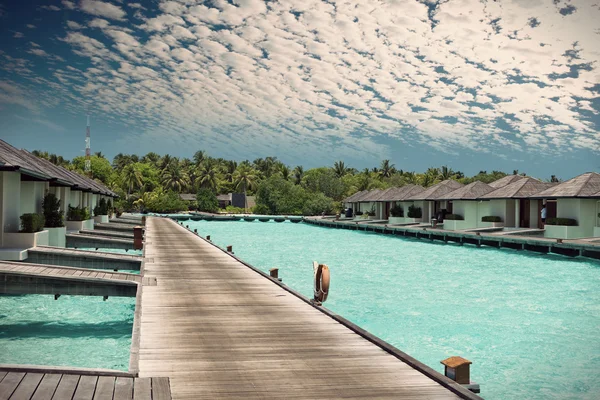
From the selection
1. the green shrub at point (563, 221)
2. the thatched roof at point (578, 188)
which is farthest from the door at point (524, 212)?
the green shrub at point (563, 221)

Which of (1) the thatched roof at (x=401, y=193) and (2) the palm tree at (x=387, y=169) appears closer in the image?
(1) the thatched roof at (x=401, y=193)

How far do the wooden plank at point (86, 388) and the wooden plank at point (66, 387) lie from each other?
5 cm

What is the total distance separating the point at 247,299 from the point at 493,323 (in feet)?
25.8

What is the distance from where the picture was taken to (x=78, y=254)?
17000 millimetres

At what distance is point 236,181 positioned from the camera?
103875 millimetres

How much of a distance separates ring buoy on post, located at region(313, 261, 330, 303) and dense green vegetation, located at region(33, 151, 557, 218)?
69.8 m

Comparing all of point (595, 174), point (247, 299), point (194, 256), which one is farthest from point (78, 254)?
point (595, 174)

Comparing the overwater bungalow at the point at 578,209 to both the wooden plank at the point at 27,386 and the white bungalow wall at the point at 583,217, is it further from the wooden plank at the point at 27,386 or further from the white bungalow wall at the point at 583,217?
the wooden plank at the point at 27,386

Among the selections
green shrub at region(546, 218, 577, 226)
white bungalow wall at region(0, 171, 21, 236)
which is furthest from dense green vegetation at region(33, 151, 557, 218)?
white bungalow wall at region(0, 171, 21, 236)

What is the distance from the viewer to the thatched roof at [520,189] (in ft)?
116

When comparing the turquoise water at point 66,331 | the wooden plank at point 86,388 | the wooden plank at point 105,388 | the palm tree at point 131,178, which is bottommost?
the turquoise water at point 66,331

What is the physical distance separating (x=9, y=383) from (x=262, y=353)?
313 cm

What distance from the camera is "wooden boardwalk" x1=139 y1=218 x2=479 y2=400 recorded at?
237 inches

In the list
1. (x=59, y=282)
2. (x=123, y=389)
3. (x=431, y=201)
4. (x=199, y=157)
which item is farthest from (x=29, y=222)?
(x=199, y=157)
